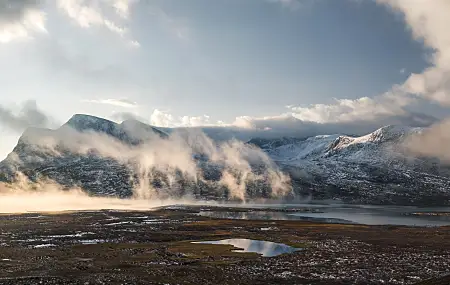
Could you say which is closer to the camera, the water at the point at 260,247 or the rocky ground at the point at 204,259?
the rocky ground at the point at 204,259

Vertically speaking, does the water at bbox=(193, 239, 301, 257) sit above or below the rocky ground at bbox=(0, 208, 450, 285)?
below

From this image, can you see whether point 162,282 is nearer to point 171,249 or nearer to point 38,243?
point 171,249

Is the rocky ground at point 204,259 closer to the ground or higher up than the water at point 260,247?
higher up

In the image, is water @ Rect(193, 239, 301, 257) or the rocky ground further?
water @ Rect(193, 239, 301, 257)

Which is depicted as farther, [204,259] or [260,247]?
[260,247]

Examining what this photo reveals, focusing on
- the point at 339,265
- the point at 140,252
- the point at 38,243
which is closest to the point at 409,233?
the point at 339,265
